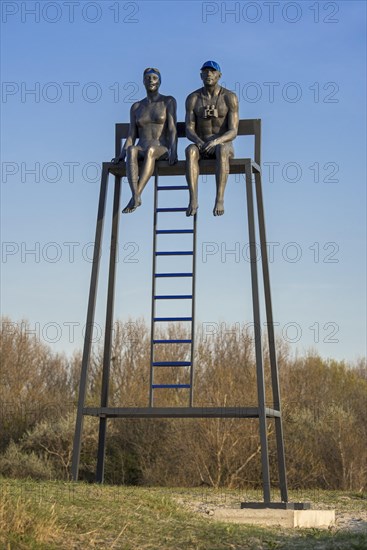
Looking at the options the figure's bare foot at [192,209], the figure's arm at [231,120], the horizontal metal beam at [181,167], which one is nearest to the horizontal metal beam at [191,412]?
the figure's bare foot at [192,209]

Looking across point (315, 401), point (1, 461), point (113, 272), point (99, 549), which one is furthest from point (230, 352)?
point (99, 549)

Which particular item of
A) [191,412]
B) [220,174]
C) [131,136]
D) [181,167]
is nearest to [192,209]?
[220,174]

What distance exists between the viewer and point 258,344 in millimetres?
11312

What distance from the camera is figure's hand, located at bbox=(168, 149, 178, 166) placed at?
471 inches

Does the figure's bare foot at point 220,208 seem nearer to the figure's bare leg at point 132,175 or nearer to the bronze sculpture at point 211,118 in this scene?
the bronze sculpture at point 211,118

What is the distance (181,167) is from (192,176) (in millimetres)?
350

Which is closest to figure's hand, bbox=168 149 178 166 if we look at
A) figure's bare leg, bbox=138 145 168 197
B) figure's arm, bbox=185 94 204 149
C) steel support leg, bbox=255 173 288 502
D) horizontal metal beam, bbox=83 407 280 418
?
figure's bare leg, bbox=138 145 168 197

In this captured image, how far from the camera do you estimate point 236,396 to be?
26.3 metres

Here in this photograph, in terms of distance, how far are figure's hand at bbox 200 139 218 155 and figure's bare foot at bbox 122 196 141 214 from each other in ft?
3.31

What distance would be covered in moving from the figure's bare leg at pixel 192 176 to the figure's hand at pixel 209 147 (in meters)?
0.12

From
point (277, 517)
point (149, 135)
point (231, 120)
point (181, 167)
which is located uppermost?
point (231, 120)

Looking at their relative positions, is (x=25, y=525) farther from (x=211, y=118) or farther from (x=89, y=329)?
(x=211, y=118)

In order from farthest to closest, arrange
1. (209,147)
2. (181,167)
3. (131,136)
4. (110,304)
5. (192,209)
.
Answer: (110,304), (131,136), (181,167), (209,147), (192,209)

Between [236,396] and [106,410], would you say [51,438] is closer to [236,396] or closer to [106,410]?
[236,396]
